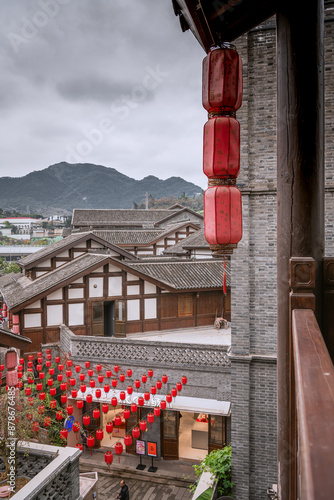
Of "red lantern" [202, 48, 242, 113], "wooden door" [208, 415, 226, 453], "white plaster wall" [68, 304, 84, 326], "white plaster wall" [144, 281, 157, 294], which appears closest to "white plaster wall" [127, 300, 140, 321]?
"white plaster wall" [144, 281, 157, 294]

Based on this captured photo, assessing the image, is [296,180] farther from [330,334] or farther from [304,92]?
[330,334]

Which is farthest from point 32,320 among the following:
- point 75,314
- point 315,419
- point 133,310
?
point 315,419

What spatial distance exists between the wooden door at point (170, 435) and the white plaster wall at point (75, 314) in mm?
5124

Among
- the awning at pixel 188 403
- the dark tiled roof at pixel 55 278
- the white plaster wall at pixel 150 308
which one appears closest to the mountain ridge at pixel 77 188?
the dark tiled roof at pixel 55 278

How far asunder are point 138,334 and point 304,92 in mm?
15222

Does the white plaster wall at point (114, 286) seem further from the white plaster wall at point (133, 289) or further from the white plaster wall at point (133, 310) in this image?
the white plaster wall at point (133, 310)

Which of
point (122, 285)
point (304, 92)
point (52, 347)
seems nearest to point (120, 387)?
point (52, 347)

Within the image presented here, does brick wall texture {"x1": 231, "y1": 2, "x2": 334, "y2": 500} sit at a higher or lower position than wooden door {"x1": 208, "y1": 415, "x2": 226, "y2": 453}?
higher

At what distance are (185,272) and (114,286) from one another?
157 inches

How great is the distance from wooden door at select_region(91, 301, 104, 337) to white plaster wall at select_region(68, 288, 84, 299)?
706 mm

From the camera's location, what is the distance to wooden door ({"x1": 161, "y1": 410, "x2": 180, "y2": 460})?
43.5 feet

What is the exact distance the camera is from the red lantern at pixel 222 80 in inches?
165

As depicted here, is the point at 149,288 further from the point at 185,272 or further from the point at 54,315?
the point at 54,315

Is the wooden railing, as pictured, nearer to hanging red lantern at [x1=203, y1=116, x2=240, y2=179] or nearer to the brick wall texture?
hanging red lantern at [x1=203, y1=116, x2=240, y2=179]
